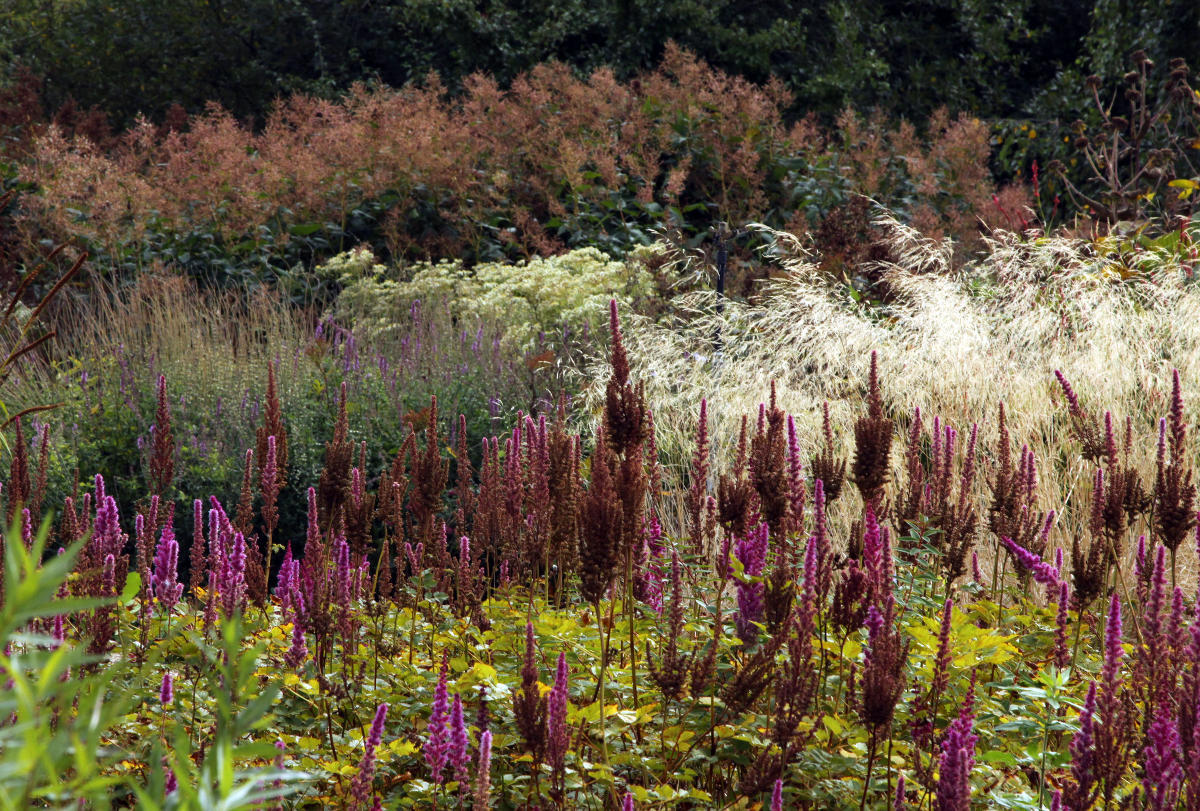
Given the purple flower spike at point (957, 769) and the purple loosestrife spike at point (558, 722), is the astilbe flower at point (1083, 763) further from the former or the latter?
the purple loosestrife spike at point (558, 722)

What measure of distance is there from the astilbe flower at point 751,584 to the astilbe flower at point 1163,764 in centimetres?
66

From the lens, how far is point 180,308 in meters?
7.54

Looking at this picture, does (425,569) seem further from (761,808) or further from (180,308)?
(180,308)

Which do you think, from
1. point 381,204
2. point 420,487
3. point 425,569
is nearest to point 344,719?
point 420,487

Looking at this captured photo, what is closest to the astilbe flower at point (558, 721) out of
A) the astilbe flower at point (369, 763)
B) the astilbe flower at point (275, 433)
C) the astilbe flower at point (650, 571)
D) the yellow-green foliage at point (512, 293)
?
the astilbe flower at point (369, 763)

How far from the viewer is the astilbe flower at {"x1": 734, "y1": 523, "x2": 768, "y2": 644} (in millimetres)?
2016

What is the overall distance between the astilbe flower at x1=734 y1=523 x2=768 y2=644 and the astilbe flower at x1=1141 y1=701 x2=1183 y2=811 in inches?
25.9

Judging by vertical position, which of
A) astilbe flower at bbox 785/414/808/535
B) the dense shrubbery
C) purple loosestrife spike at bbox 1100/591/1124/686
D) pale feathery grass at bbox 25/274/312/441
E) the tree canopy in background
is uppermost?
the tree canopy in background

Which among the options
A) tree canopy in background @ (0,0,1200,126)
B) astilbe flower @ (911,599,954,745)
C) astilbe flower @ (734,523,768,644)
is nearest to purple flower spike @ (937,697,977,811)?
astilbe flower @ (911,599,954,745)

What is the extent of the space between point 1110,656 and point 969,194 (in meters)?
10.8

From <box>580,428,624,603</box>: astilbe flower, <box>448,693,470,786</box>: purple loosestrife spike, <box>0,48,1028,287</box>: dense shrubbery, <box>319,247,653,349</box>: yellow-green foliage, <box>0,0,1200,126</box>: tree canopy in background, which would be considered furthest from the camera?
<box>0,0,1200,126</box>: tree canopy in background

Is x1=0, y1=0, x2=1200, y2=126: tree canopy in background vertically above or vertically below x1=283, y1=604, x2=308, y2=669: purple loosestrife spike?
above

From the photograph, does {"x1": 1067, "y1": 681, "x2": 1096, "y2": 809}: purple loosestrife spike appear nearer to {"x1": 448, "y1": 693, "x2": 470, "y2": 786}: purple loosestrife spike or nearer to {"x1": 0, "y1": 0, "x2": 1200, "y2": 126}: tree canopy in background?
{"x1": 448, "y1": 693, "x2": 470, "y2": 786}: purple loosestrife spike

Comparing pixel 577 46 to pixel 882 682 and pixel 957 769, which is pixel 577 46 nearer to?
pixel 882 682
